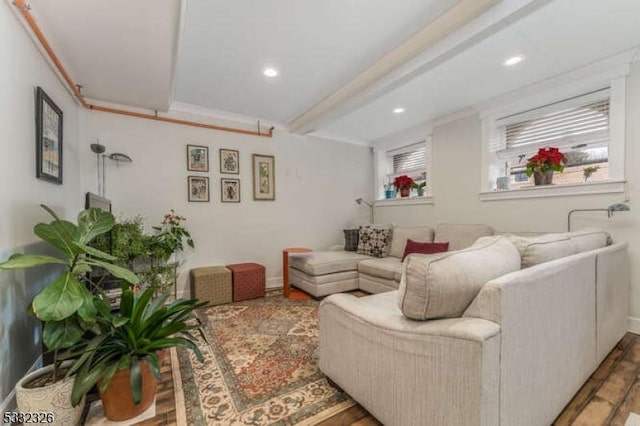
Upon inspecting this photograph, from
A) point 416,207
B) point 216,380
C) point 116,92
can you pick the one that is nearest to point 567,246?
point 216,380

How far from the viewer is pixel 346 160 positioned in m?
4.77

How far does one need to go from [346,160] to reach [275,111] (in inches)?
63.6

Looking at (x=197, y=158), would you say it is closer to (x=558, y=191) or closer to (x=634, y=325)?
(x=558, y=191)

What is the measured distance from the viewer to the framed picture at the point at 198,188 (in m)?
3.44

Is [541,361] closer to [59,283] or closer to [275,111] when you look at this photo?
[59,283]

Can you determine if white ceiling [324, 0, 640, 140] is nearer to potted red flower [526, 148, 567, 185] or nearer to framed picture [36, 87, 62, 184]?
potted red flower [526, 148, 567, 185]

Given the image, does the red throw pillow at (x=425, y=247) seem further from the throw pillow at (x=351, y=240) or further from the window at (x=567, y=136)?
the window at (x=567, y=136)

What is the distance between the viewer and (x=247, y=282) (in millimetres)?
3316

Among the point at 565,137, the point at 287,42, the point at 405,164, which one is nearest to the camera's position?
the point at 287,42

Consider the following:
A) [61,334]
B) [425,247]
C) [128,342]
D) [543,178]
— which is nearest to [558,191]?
[543,178]

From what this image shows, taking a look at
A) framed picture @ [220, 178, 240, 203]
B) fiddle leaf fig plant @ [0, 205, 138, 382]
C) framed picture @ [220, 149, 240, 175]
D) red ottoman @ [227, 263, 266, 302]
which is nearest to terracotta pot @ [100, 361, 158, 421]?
fiddle leaf fig plant @ [0, 205, 138, 382]

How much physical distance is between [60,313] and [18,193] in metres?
0.91

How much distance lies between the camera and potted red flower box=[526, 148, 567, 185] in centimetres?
265

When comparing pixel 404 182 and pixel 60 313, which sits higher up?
pixel 404 182
